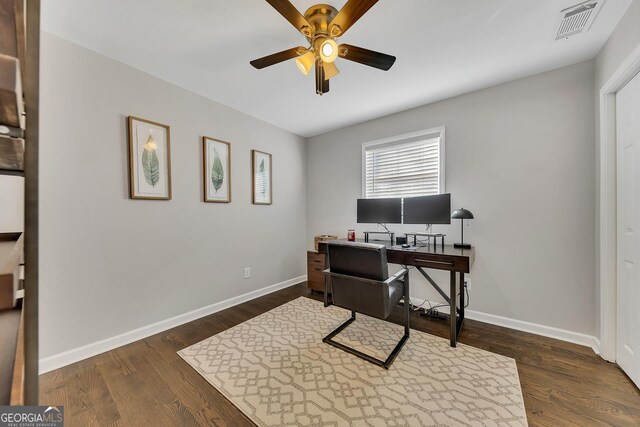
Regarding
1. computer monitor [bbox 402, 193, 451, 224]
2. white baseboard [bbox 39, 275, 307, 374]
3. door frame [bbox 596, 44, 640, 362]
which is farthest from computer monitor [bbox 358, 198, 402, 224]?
white baseboard [bbox 39, 275, 307, 374]

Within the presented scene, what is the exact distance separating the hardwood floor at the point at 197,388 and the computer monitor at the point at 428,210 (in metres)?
1.13

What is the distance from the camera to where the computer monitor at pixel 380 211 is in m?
2.95

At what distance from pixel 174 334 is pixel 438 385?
2256 millimetres

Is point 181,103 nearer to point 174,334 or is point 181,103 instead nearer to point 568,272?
point 174,334

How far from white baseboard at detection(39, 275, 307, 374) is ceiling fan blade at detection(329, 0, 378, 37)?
2.81 metres

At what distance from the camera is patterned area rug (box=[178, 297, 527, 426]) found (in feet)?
4.74

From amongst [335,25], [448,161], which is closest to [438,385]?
[448,161]

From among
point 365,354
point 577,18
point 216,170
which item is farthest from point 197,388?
point 577,18

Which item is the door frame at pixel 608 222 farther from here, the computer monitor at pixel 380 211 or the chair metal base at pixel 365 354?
the computer monitor at pixel 380 211

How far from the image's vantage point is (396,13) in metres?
1.64

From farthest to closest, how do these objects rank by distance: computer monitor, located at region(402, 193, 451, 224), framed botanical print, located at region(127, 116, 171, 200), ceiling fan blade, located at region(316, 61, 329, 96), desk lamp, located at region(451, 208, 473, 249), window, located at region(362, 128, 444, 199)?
1. window, located at region(362, 128, 444, 199)
2. computer monitor, located at region(402, 193, 451, 224)
3. desk lamp, located at region(451, 208, 473, 249)
4. framed botanical print, located at region(127, 116, 171, 200)
5. ceiling fan blade, located at region(316, 61, 329, 96)

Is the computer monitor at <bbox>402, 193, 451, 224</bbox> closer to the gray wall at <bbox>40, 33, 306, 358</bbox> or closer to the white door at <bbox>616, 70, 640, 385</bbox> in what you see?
the white door at <bbox>616, 70, 640, 385</bbox>

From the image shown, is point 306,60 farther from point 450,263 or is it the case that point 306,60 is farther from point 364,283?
point 450,263

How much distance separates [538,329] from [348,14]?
118 inches
